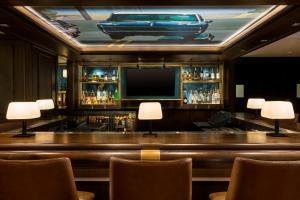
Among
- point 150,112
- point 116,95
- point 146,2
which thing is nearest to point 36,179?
point 150,112

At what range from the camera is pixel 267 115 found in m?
2.50

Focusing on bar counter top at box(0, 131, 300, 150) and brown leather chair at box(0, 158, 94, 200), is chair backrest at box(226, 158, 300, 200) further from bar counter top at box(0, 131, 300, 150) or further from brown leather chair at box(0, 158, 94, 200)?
brown leather chair at box(0, 158, 94, 200)

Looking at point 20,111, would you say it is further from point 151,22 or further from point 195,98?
point 195,98

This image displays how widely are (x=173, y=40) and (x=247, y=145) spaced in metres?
4.30

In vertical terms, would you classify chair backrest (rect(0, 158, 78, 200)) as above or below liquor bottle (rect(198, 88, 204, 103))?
below

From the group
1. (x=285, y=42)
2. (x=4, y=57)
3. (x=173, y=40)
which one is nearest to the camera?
(x=4, y=57)

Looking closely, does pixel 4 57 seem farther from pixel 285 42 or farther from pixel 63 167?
pixel 285 42

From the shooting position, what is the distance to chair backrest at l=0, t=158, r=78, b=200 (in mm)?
1659

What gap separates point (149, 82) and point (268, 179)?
614 centimetres

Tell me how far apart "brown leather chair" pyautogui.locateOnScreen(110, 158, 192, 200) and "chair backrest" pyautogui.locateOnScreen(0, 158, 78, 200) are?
11.6 inches

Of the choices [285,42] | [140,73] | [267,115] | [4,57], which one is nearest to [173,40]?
[140,73]

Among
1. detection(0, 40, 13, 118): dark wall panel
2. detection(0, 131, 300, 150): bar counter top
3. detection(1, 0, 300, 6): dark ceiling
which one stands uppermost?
detection(1, 0, 300, 6): dark ceiling

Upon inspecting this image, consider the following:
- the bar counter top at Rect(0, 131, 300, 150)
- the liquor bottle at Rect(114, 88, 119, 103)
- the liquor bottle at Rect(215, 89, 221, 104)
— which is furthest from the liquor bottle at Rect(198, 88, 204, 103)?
the bar counter top at Rect(0, 131, 300, 150)

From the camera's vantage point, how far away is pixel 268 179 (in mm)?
1614
